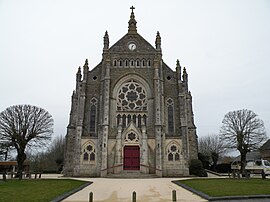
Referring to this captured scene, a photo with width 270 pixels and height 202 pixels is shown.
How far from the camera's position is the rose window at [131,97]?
33.8 metres

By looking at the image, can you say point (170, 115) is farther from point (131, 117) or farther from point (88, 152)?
point (88, 152)

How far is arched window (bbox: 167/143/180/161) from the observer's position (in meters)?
31.3

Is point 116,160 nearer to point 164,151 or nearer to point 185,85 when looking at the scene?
point 164,151

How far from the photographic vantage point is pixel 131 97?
34.3 meters

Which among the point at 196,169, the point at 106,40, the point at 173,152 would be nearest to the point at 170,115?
the point at 173,152

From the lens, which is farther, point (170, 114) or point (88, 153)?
point (170, 114)

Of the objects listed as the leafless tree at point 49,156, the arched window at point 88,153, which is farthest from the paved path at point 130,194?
the leafless tree at point 49,156

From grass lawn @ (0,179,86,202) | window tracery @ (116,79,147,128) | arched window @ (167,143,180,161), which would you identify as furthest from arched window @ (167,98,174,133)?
grass lawn @ (0,179,86,202)

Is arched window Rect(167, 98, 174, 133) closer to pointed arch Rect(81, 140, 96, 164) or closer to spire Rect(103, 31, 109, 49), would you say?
pointed arch Rect(81, 140, 96, 164)

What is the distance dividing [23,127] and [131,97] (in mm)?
14108

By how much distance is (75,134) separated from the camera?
32500 millimetres

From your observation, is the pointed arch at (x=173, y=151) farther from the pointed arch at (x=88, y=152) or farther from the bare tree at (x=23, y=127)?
the bare tree at (x=23, y=127)

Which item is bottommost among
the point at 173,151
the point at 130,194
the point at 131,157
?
the point at 130,194

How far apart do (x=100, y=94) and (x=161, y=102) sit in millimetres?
8326
